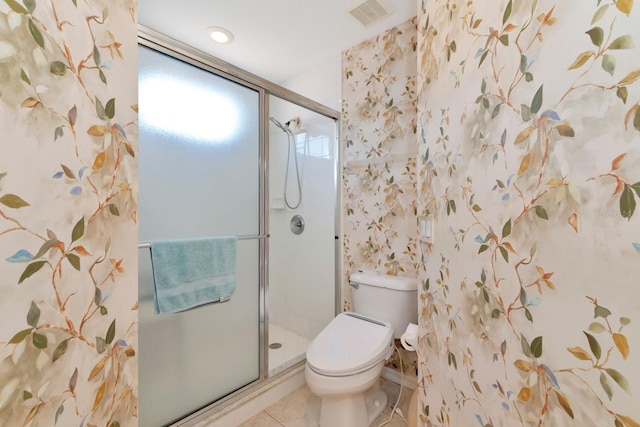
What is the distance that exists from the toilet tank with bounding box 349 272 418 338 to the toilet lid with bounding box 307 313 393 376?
0.30 ft

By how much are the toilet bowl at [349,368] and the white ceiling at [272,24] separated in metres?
1.86

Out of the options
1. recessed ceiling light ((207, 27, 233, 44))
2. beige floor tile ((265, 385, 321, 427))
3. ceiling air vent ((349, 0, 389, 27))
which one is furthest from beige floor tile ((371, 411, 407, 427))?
recessed ceiling light ((207, 27, 233, 44))

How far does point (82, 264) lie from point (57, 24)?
1.29 feet

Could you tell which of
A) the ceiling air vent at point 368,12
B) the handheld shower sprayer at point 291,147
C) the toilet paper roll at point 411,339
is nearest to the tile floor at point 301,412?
the toilet paper roll at point 411,339

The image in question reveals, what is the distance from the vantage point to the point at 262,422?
142cm

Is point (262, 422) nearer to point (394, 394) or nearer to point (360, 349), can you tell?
point (360, 349)

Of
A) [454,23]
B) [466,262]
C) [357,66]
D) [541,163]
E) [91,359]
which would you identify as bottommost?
[91,359]

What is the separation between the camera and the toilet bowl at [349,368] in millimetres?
1201

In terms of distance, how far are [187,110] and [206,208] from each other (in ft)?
1.54

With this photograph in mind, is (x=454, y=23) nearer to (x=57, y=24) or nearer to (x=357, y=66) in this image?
(x=57, y=24)

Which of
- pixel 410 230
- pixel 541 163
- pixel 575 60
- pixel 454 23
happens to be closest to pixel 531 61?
pixel 575 60

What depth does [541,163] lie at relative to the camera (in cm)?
52

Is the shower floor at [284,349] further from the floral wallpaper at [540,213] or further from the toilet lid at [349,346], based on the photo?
the floral wallpaper at [540,213]

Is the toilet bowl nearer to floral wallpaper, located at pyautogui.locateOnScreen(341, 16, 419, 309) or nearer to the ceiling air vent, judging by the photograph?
floral wallpaper, located at pyautogui.locateOnScreen(341, 16, 419, 309)
